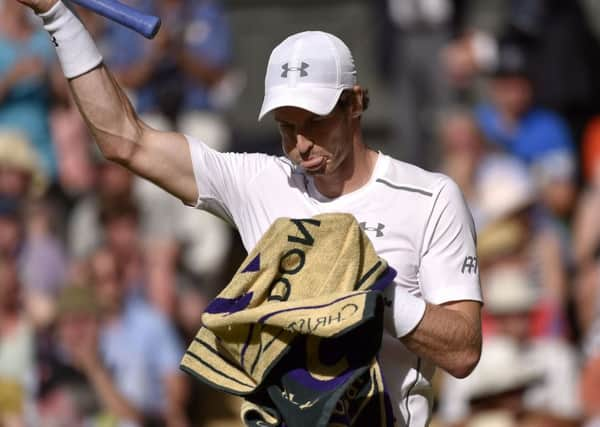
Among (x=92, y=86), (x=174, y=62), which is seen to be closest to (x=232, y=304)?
(x=92, y=86)

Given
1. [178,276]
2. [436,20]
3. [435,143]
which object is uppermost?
[436,20]

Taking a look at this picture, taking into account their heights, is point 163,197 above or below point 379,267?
below

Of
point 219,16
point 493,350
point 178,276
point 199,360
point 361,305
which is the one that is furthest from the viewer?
point 219,16

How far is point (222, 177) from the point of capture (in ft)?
15.0

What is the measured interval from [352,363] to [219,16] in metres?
5.39

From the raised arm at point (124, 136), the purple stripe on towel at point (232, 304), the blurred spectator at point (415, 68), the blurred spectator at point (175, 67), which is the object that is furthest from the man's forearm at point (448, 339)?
the blurred spectator at point (415, 68)

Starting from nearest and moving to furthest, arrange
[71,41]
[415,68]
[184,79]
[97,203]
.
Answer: [71,41] < [97,203] < [184,79] < [415,68]

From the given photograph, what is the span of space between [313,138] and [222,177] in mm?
394

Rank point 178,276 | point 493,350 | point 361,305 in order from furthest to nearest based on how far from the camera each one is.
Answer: point 178,276, point 493,350, point 361,305

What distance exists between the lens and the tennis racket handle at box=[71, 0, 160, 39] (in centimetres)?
436

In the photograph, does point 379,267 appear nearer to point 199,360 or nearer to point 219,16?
point 199,360

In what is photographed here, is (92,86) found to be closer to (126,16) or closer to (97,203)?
(126,16)

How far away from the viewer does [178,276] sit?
28.2 ft

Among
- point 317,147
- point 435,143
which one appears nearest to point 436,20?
point 435,143
